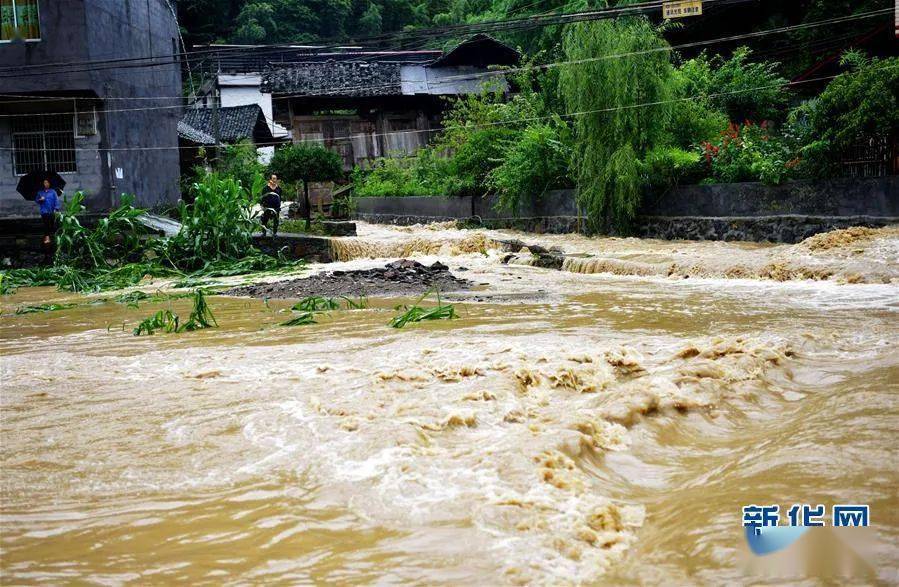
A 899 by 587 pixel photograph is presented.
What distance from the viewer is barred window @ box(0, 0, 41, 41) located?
1923cm

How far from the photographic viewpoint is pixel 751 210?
1523 cm

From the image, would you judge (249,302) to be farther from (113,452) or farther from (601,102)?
(601,102)

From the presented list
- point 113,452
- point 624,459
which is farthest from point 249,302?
point 624,459

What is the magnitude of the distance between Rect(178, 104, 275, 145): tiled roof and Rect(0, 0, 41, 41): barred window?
10.1 m

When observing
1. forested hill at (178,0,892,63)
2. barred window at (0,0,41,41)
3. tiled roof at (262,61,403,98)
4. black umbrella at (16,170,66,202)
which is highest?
forested hill at (178,0,892,63)

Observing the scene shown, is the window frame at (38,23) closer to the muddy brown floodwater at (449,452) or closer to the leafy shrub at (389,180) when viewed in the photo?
the leafy shrub at (389,180)

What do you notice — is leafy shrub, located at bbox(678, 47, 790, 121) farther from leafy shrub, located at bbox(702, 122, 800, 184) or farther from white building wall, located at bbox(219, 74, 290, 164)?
white building wall, located at bbox(219, 74, 290, 164)

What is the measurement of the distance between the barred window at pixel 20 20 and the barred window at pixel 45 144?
1794mm

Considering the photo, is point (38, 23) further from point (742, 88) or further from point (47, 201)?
point (742, 88)

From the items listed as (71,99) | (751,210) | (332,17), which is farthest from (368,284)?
(332,17)

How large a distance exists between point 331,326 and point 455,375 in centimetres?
328

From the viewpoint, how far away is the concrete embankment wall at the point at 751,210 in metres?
13.3

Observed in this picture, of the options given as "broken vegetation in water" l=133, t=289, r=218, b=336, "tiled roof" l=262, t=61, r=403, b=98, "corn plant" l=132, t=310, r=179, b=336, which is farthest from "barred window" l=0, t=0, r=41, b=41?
"tiled roof" l=262, t=61, r=403, b=98

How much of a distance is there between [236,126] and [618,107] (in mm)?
18926
